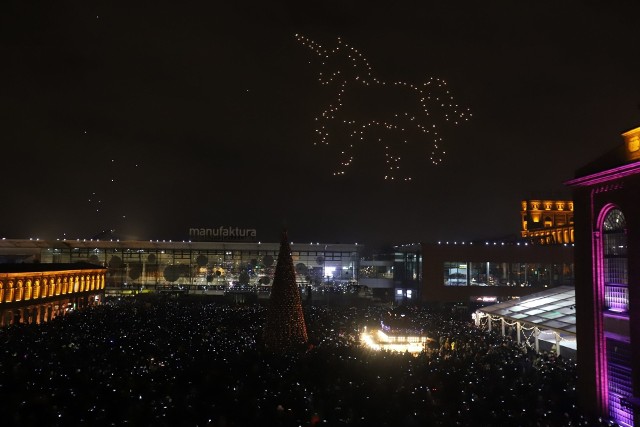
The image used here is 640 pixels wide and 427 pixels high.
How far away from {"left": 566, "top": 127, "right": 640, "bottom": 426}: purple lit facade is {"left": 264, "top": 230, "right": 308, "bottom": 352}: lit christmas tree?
33.7 ft

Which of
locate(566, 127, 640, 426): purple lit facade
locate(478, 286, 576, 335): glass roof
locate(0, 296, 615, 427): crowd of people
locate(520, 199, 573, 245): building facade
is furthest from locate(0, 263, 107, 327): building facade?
locate(520, 199, 573, 245): building facade

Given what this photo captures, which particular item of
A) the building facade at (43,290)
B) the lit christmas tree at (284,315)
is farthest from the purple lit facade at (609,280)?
the building facade at (43,290)

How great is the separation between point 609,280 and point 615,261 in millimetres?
580

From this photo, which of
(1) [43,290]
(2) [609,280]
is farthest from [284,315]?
(1) [43,290]

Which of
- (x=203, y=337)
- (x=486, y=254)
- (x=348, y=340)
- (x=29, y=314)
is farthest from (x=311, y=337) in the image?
(x=486, y=254)

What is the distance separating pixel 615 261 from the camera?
48.0ft

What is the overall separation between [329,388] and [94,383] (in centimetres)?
705

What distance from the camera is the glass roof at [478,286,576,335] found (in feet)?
69.4

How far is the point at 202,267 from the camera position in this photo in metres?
63.6

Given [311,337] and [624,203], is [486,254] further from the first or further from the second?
[624,203]

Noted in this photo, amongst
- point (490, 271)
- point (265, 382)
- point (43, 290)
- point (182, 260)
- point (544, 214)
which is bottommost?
point (265, 382)

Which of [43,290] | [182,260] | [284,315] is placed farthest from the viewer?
[182,260]

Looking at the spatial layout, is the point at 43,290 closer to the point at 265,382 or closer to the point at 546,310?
the point at 265,382

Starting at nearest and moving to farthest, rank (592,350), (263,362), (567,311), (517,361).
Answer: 1. (592,350)
2. (263,362)
3. (517,361)
4. (567,311)
